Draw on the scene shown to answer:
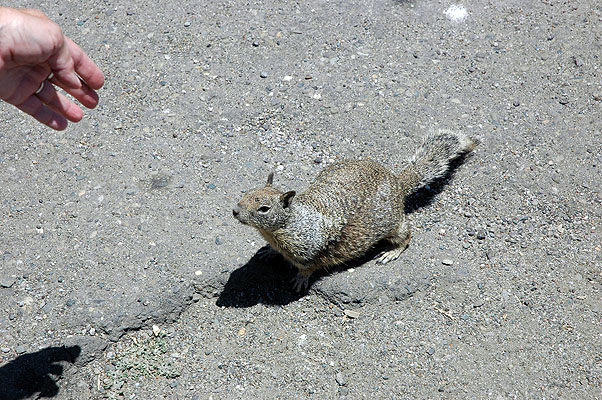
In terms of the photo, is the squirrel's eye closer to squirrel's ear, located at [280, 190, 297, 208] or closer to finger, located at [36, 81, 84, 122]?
squirrel's ear, located at [280, 190, 297, 208]

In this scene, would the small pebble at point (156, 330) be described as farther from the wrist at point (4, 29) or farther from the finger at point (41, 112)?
the wrist at point (4, 29)

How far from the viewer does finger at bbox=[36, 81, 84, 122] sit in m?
3.42

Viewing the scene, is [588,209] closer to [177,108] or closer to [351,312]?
[351,312]

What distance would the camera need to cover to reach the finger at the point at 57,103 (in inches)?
135

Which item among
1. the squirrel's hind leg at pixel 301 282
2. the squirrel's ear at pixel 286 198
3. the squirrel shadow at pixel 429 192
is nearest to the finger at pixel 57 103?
the squirrel's ear at pixel 286 198

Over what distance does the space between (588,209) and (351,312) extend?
2.14m

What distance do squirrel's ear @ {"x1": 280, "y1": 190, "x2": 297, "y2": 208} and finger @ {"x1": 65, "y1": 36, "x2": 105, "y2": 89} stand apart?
4.44 feet

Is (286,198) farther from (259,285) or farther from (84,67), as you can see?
(84,67)

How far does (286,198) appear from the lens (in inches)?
149

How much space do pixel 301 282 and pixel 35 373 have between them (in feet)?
6.14

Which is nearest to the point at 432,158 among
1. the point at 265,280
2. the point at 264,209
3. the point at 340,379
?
the point at 264,209

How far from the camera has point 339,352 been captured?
383 cm

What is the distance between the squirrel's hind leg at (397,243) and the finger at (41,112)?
94.5 inches

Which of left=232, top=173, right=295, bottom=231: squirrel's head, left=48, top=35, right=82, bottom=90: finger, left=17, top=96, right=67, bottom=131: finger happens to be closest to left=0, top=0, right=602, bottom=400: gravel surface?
left=232, top=173, right=295, bottom=231: squirrel's head
